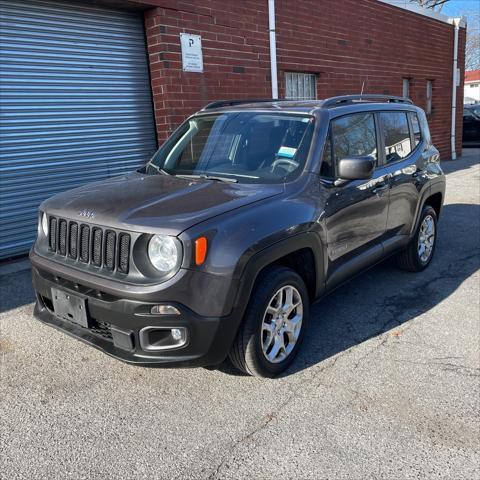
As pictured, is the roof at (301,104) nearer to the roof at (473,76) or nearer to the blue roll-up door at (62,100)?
the blue roll-up door at (62,100)

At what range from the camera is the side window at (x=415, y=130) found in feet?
16.8

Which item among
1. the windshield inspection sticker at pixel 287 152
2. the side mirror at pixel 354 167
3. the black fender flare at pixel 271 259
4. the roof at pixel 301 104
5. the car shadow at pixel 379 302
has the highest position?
the roof at pixel 301 104

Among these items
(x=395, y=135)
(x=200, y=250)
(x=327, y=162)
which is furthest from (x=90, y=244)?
(x=395, y=135)

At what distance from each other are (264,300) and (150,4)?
5338 mm

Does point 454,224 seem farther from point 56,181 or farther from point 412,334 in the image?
point 56,181

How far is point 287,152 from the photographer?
359cm

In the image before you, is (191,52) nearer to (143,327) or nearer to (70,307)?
(70,307)

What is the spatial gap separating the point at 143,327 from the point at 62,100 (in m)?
4.70

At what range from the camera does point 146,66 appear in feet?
23.6

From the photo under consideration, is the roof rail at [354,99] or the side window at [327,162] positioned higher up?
the roof rail at [354,99]

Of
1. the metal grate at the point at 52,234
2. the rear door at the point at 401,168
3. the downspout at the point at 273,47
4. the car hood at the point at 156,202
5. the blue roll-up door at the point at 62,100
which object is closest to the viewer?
the car hood at the point at 156,202

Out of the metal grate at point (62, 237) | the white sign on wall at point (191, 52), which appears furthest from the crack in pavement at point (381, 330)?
the white sign on wall at point (191, 52)

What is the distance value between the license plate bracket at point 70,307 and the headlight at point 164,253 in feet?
1.76

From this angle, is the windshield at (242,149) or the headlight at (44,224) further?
the windshield at (242,149)
